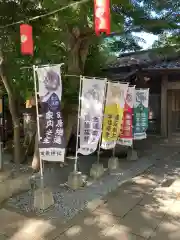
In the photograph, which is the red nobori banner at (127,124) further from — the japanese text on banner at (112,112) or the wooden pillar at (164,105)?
the wooden pillar at (164,105)

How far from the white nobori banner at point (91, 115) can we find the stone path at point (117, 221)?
54.1 inches

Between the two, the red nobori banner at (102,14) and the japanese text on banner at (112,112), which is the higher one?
the red nobori banner at (102,14)

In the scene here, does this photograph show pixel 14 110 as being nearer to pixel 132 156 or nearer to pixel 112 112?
pixel 112 112

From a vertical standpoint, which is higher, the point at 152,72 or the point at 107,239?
the point at 152,72

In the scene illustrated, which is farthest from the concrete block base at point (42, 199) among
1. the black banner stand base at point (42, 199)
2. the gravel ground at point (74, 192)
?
the gravel ground at point (74, 192)

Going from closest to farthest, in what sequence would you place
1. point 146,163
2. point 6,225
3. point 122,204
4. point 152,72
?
1. point 6,225
2. point 122,204
3. point 146,163
4. point 152,72

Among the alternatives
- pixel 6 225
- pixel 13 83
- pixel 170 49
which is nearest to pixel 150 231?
pixel 6 225

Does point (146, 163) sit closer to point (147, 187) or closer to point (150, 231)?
point (147, 187)

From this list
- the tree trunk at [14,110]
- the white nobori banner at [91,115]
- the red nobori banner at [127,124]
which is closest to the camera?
the white nobori banner at [91,115]

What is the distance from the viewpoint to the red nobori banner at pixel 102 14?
3977mm

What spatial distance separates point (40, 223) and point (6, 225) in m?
0.63

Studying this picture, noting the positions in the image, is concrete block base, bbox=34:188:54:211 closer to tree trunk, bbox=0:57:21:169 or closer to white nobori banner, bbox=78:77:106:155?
white nobori banner, bbox=78:77:106:155

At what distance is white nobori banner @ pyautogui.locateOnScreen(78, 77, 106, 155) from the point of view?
6199 mm

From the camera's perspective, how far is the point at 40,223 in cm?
458
